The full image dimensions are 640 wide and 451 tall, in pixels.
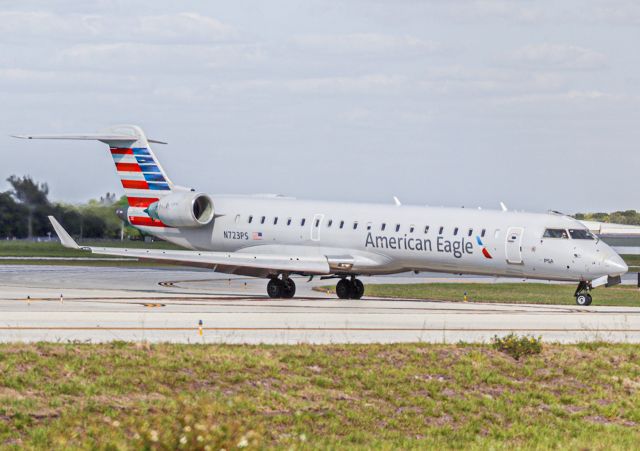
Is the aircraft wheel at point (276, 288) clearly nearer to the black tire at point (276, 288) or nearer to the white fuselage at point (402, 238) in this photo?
the black tire at point (276, 288)

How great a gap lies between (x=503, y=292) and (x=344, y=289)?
11.1 m

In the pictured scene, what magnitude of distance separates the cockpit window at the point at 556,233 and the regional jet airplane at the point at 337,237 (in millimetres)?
31

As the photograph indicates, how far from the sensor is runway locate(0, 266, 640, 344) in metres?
21.9

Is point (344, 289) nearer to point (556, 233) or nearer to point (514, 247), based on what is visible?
point (514, 247)

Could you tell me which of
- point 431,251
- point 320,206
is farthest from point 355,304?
point 320,206

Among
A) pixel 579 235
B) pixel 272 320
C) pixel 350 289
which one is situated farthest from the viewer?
pixel 350 289

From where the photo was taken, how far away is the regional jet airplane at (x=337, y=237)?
34625 mm

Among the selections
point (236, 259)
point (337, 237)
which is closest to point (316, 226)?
point (337, 237)

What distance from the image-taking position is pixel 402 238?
122ft

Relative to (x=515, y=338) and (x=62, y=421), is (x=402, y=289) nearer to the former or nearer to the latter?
(x=515, y=338)

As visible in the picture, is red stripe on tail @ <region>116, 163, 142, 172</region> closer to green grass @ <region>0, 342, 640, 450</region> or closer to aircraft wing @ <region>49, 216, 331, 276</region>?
aircraft wing @ <region>49, 216, 331, 276</region>

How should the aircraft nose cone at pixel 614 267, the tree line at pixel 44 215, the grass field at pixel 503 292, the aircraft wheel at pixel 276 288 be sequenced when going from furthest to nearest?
the tree line at pixel 44 215 < the grass field at pixel 503 292 < the aircraft wheel at pixel 276 288 < the aircraft nose cone at pixel 614 267

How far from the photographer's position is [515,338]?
20719 millimetres

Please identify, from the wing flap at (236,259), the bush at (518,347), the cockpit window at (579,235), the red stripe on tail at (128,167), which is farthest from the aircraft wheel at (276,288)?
the bush at (518,347)
